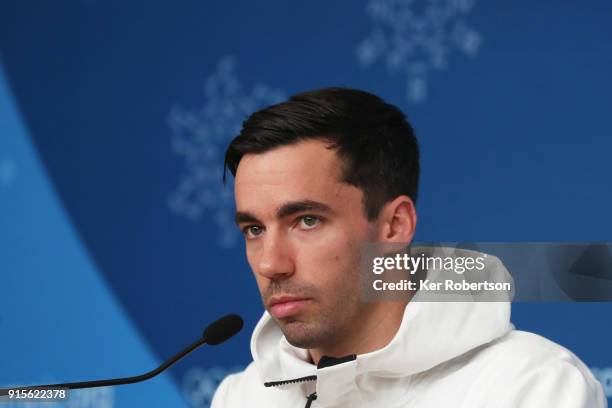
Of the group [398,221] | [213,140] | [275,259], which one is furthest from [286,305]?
[213,140]

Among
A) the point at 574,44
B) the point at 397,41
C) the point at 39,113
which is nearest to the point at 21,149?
the point at 39,113

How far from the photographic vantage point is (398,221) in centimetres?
207

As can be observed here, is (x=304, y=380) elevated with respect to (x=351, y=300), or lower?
lower


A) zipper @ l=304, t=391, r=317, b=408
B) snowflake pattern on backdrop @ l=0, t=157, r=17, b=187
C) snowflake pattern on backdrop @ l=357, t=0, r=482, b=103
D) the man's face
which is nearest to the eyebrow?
the man's face

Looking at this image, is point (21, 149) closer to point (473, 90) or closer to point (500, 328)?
point (473, 90)

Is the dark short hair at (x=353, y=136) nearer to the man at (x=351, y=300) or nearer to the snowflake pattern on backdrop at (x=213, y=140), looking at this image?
the man at (x=351, y=300)

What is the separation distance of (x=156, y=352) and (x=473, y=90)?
1.22 m

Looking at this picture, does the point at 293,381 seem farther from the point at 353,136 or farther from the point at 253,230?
the point at 353,136

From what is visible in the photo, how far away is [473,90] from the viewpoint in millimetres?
2902

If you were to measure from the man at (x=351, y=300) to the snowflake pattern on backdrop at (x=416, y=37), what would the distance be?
0.86 metres

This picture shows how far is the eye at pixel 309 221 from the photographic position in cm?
194

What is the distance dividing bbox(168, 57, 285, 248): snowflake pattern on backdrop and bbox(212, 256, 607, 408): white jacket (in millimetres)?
1104

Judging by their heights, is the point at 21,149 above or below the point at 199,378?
above

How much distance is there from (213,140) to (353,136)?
1.11 metres
